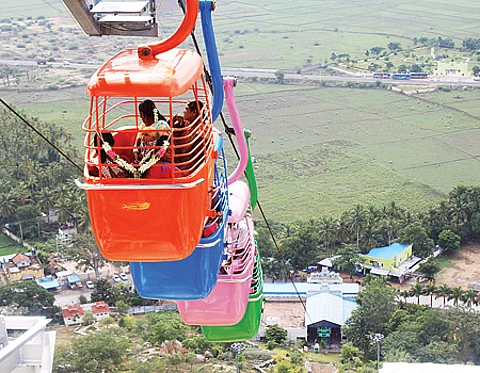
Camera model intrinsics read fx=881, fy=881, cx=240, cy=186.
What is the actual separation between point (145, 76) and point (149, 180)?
0.15 m

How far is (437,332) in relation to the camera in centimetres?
1002

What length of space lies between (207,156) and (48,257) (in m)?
12.3

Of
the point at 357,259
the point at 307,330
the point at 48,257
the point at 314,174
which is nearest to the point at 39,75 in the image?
the point at 314,174

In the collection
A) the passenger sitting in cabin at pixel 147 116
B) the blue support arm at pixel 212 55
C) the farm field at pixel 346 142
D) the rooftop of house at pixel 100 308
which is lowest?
the farm field at pixel 346 142

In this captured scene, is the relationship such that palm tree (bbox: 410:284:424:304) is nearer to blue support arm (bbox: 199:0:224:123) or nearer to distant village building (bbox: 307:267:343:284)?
distant village building (bbox: 307:267:343:284)

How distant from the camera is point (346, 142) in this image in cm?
2203

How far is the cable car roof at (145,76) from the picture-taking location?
124 cm

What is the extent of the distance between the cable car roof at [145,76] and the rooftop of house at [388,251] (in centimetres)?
1200

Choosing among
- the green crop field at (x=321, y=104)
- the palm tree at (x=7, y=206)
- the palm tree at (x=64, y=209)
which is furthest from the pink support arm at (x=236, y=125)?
the green crop field at (x=321, y=104)

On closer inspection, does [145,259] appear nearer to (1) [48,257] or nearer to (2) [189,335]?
(2) [189,335]

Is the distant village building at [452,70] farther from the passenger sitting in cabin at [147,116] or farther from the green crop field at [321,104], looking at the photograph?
the passenger sitting in cabin at [147,116]

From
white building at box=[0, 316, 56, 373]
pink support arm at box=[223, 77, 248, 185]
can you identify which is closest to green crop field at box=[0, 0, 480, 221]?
white building at box=[0, 316, 56, 373]

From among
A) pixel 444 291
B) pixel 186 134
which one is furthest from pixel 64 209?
pixel 186 134

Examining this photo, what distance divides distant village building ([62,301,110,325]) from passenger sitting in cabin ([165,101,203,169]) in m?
9.62
